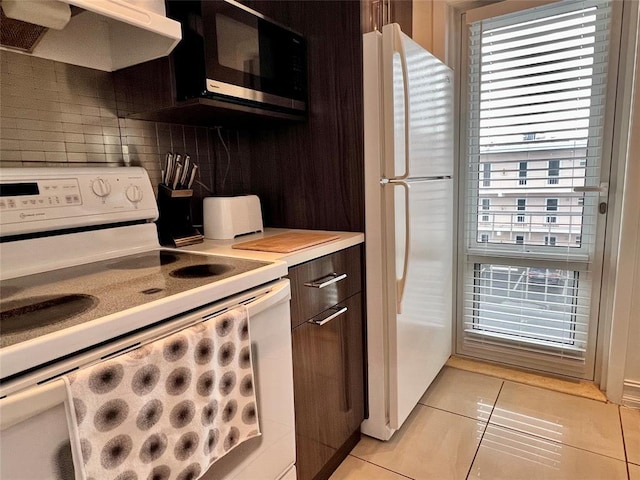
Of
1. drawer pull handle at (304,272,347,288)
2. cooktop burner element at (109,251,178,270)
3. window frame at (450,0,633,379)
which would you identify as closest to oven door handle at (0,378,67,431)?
cooktop burner element at (109,251,178,270)

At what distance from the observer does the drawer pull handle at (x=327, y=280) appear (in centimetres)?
127

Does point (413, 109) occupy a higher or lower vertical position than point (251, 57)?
lower

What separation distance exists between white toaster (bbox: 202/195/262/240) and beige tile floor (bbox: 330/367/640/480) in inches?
40.5

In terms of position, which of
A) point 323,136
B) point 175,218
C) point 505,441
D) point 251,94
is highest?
point 251,94

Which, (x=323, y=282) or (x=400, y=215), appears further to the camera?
(x=400, y=215)

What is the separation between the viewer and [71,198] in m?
1.14

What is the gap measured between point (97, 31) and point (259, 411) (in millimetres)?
1246

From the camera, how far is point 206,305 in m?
0.86

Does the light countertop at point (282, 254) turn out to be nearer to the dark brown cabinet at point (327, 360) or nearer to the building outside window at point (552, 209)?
the dark brown cabinet at point (327, 360)

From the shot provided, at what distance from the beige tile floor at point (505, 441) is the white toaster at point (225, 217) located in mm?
1028

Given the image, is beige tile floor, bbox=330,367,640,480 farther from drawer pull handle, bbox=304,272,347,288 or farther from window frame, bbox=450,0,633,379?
drawer pull handle, bbox=304,272,347,288

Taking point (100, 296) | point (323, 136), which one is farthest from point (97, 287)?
point (323, 136)

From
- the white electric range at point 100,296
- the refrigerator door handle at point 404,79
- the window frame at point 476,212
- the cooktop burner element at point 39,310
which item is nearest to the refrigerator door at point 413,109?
the refrigerator door handle at point 404,79

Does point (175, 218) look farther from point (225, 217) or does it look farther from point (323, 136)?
point (323, 136)
